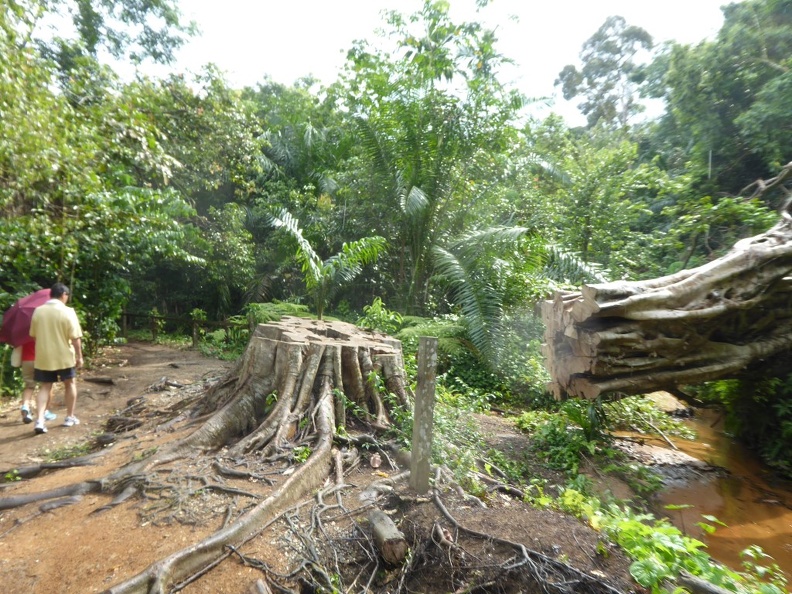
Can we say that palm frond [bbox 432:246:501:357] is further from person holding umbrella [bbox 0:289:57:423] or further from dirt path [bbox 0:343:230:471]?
person holding umbrella [bbox 0:289:57:423]

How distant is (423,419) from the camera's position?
129 inches

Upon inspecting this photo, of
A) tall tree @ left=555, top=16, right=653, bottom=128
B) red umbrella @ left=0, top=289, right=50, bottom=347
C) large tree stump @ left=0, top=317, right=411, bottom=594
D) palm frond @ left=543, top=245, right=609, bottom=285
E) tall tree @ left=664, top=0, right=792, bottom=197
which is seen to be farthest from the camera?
tall tree @ left=555, top=16, right=653, bottom=128

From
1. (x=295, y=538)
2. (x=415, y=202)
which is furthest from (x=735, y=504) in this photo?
(x=415, y=202)

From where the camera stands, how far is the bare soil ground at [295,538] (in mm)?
2518

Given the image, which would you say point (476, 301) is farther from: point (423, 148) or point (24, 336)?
point (24, 336)

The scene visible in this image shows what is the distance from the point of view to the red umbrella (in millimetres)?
5727

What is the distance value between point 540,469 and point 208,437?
348cm

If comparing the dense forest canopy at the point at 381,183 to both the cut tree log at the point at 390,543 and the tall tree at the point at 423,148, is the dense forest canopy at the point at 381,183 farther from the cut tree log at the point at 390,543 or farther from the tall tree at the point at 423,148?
the cut tree log at the point at 390,543

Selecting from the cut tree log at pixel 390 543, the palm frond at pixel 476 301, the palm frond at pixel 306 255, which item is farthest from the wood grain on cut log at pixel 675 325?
the palm frond at pixel 306 255

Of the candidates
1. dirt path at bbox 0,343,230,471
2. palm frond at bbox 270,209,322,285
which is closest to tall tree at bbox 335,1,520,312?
palm frond at bbox 270,209,322,285

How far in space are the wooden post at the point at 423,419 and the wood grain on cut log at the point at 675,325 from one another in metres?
2.14

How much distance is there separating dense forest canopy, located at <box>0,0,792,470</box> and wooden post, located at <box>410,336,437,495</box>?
503cm

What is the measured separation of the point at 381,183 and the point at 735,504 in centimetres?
888

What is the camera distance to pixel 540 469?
522cm
